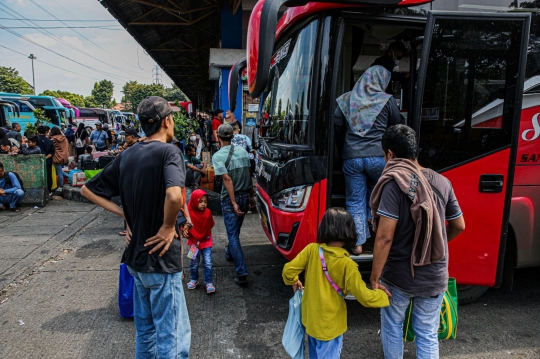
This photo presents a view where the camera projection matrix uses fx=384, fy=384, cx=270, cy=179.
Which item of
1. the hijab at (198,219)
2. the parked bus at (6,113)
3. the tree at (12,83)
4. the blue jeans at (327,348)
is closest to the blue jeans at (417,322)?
the blue jeans at (327,348)

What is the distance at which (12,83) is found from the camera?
60125 mm

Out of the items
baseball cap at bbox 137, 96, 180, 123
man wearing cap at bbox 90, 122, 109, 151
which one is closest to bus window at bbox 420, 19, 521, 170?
baseball cap at bbox 137, 96, 180, 123

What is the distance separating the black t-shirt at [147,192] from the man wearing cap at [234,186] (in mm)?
1827

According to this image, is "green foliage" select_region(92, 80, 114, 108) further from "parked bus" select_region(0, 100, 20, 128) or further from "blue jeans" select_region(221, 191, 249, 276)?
"blue jeans" select_region(221, 191, 249, 276)

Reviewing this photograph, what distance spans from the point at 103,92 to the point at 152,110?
4080 inches

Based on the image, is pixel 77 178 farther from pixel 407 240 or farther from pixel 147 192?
pixel 407 240

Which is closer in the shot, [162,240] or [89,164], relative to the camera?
[162,240]

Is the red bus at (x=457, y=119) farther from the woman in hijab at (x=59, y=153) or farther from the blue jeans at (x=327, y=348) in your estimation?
the woman in hijab at (x=59, y=153)

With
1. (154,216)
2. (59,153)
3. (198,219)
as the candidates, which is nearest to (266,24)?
(154,216)

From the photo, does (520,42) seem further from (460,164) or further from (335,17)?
(335,17)

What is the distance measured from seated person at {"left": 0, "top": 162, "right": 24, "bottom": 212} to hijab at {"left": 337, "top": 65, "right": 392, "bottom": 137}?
24.7ft

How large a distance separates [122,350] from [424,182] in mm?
2671

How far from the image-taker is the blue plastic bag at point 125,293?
3494 millimetres

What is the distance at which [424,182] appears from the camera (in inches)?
91.7
